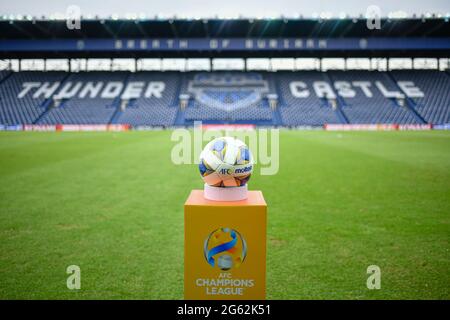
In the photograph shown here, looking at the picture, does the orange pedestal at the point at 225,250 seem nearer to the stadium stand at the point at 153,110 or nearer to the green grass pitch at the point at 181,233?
the green grass pitch at the point at 181,233

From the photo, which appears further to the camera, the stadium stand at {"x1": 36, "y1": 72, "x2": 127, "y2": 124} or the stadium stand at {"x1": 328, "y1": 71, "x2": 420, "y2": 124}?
the stadium stand at {"x1": 328, "y1": 71, "x2": 420, "y2": 124}

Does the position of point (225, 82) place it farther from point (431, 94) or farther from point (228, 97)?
point (431, 94)

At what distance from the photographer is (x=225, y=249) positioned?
2.95m

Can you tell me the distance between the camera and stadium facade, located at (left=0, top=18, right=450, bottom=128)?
38750 millimetres

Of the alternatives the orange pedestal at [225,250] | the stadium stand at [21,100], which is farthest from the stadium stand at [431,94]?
the stadium stand at [21,100]

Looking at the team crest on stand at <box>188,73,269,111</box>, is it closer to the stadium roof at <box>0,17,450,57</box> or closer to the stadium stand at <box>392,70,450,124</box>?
the stadium roof at <box>0,17,450,57</box>

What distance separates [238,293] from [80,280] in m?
1.90

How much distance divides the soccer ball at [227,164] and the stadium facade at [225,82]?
36462 millimetres

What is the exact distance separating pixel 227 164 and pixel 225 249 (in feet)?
2.45

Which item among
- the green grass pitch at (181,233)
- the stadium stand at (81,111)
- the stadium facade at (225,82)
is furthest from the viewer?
the stadium stand at (81,111)

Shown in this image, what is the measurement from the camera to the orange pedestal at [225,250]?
115 inches

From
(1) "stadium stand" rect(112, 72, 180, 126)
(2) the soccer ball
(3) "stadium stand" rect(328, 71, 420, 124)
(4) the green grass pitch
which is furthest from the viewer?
(3) "stadium stand" rect(328, 71, 420, 124)

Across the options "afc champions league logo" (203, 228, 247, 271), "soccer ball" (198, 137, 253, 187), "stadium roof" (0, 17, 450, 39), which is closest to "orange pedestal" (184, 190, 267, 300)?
"afc champions league logo" (203, 228, 247, 271)
